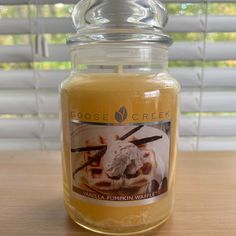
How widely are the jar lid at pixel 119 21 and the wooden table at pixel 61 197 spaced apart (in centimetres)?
23

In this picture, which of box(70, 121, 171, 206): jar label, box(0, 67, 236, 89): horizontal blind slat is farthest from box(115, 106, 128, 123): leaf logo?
box(0, 67, 236, 89): horizontal blind slat

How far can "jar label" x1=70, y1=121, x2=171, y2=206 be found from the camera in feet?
1.15

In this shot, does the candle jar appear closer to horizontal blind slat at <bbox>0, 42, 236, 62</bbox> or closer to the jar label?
the jar label

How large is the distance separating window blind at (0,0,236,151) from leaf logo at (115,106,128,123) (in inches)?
16.4

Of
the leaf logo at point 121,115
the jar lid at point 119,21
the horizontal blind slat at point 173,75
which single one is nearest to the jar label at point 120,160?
the leaf logo at point 121,115

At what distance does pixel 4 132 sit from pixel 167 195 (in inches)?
20.5

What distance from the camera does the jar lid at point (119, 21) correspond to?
389mm

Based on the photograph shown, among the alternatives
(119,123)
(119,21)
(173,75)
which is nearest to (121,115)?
(119,123)

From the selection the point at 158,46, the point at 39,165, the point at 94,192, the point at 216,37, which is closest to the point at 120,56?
the point at 158,46

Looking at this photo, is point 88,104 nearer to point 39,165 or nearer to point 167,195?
point 167,195

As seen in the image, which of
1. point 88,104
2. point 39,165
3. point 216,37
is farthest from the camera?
point 216,37

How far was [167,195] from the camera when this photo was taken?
0.40 meters

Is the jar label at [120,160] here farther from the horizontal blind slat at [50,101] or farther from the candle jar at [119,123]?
the horizontal blind slat at [50,101]

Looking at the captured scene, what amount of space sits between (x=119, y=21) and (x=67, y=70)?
Answer: 14.3 inches
